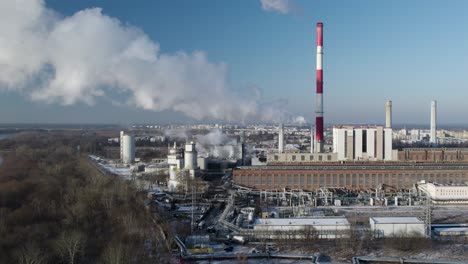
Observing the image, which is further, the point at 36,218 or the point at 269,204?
the point at 269,204

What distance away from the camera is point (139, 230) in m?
11.0

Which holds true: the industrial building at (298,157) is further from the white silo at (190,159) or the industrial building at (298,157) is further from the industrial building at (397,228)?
the industrial building at (397,228)

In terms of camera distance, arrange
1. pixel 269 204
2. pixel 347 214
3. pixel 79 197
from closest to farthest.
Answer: pixel 79 197 → pixel 347 214 → pixel 269 204

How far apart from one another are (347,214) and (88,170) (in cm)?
1146

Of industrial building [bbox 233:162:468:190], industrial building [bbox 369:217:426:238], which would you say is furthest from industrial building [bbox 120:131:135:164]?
industrial building [bbox 369:217:426:238]

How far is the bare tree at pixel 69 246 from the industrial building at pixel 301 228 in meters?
4.19

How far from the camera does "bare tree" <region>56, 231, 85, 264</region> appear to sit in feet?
28.4

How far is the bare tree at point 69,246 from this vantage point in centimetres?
865

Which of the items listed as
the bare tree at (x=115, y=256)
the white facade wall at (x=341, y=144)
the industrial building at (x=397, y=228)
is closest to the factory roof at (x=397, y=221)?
the industrial building at (x=397, y=228)

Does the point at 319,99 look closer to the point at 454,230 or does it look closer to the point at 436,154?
the point at 436,154

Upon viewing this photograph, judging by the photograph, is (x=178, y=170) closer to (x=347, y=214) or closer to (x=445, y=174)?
(x=347, y=214)

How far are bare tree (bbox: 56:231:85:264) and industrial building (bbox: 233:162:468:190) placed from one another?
9740mm

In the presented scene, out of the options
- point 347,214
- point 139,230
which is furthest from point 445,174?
point 139,230

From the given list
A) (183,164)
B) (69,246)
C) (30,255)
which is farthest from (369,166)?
(30,255)
